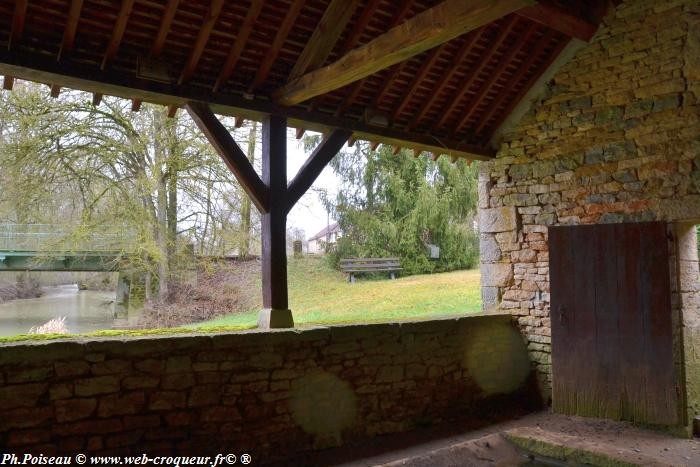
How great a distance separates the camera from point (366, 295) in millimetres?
9188

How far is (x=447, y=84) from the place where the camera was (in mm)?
5320

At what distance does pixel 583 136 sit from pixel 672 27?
4.13 ft

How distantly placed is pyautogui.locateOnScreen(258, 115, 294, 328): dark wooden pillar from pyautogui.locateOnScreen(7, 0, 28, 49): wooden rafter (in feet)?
6.05

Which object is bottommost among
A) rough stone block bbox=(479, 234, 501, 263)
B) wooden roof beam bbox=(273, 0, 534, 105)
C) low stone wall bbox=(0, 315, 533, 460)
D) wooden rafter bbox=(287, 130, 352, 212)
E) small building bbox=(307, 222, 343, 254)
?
low stone wall bbox=(0, 315, 533, 460)

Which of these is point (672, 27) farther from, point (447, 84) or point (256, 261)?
point (256, 261)

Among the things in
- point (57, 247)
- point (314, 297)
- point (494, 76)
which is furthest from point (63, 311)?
point (494, 76)

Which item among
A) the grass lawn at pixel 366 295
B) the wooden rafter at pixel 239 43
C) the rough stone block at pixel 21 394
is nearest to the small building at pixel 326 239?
the grass lawn at pixel 366 295

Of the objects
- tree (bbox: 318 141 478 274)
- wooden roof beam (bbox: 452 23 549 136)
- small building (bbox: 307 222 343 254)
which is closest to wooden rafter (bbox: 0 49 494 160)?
wooden roof beam (bbox: 452 23 549 136)

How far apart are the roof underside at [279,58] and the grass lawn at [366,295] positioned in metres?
3.20

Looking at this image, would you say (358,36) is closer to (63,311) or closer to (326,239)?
(326,239)

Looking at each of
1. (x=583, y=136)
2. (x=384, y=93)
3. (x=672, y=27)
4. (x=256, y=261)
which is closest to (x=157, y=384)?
(x=384, y=93)

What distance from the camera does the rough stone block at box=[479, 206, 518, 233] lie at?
19.7 feet

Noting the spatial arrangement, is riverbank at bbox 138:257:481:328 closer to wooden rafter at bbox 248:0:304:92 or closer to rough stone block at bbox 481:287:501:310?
rough stone block at bbox 481:287:501:310

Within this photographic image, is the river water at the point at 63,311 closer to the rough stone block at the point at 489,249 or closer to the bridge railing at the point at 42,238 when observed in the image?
the bridge railing at the point at 42,238
